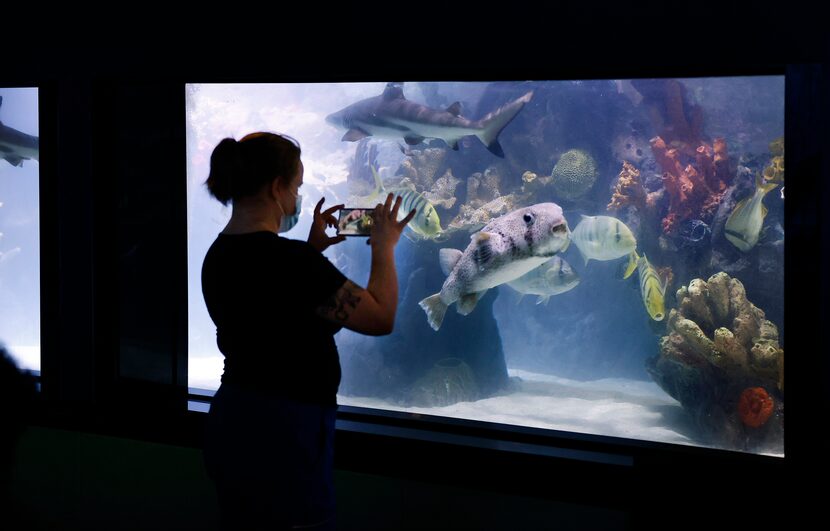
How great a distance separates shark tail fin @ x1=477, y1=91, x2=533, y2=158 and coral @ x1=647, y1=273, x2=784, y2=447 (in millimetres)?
1319

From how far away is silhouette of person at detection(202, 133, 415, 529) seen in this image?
5.19 ft

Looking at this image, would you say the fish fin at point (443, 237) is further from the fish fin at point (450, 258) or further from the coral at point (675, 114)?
the coral at point (675, 114)

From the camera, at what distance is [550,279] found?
353 cm

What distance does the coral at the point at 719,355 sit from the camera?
2.82 m

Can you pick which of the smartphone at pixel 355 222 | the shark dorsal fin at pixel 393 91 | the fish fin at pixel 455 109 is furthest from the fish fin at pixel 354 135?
the smartphone at pixel 355 222

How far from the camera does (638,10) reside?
2.37 m

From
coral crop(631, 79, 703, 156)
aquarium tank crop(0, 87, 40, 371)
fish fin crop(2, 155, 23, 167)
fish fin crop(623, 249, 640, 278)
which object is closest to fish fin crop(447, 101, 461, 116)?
coral crop(631, 79, 703, 156)

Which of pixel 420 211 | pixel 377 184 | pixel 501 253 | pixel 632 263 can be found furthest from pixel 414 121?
pixel 632 263

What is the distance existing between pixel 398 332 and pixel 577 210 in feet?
4.53

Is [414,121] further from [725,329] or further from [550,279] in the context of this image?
[725,329]

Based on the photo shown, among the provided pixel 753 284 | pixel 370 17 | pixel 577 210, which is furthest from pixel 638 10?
pixel 577 210

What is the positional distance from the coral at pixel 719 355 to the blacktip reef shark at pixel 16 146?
3457 millimetres

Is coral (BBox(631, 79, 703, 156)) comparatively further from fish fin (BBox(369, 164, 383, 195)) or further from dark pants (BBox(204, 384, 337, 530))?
dark pants (BBox(204, 384, 337, 530))

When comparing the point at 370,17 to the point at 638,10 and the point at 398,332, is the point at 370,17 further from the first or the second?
the point at 398,332
